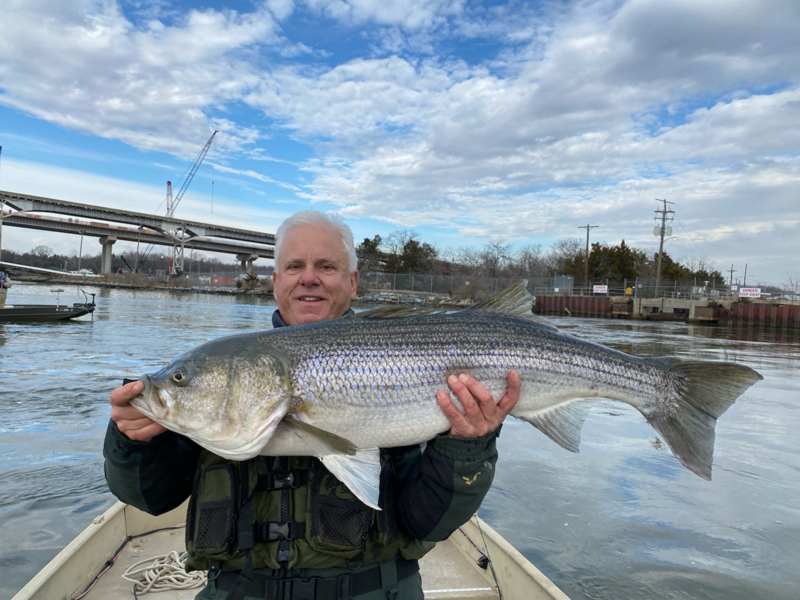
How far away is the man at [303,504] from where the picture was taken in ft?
7.89

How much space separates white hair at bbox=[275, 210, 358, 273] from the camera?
137 inches

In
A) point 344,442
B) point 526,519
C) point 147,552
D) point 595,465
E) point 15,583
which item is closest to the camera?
point 344,442

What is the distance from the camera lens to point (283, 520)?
248 cm

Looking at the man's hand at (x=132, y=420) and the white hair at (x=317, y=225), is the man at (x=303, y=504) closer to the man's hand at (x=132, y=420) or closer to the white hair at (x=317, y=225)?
the man's hand at (x=132, y=420)

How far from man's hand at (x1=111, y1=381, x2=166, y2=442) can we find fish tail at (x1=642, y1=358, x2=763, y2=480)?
109 inches

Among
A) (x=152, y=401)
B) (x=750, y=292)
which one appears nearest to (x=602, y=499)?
(x=152, y=401)

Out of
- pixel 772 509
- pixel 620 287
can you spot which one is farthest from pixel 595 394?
pixel 620 287

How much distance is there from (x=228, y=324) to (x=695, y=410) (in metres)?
30.7

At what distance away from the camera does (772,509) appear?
7070mm

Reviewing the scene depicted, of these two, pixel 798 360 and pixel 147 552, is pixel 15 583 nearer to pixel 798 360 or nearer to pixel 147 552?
pixel 147 552

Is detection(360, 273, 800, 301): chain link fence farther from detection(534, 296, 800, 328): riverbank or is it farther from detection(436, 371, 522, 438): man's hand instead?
detection(436, 371, 522, 438): man's hand

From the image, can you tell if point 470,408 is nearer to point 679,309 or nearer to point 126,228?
point 679,309

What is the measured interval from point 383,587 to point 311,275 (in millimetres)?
1826

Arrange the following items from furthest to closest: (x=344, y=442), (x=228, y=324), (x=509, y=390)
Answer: (x=228, y=324)
(x=509, y=390)
(x=344, y=442)
